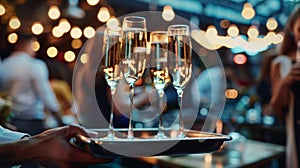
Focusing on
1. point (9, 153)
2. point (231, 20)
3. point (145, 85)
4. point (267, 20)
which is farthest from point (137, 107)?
point (267, 20)

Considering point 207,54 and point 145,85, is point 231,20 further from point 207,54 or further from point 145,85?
point 145,85

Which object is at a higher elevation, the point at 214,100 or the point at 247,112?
the point at 214,100

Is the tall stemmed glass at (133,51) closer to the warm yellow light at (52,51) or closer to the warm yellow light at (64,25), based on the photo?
the warm yellow light at (52,51)

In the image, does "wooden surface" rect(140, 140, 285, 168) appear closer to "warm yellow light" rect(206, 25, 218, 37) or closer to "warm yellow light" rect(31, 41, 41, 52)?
"warm yellow light" rect(31, 41, 41, 52)

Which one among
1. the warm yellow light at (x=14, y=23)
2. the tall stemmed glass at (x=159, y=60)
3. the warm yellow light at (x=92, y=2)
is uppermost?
the warm yellow light at (x=92, y=2)

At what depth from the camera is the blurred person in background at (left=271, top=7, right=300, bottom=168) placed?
1523mm

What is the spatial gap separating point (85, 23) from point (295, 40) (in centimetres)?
178

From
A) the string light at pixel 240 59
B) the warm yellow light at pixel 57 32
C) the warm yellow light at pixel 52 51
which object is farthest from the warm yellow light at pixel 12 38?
the string light at pixel 240 59

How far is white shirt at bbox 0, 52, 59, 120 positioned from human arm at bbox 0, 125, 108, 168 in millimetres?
1117

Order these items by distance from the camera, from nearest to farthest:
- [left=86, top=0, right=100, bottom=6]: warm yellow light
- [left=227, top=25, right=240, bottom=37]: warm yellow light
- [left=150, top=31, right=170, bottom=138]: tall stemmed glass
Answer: [left=150, top=31, right=170, bottom=138]: tall stemmed glass → [left=86, top=0, right=100, bottom=6]: warm yellow light → [left=227, top=25, right=240, bottom=37]: warm yellow light

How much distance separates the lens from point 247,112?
9.36 feet

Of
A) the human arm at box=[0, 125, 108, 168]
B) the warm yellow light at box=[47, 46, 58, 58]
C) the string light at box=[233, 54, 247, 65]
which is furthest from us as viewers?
the string light at box=[233, 54, 247, 65]

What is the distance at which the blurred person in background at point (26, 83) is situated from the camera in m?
1.83

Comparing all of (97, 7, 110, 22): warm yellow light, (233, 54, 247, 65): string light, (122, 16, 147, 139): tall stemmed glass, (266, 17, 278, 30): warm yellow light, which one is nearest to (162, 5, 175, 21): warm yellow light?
(97, 7, 110, 22): warm yellow light
